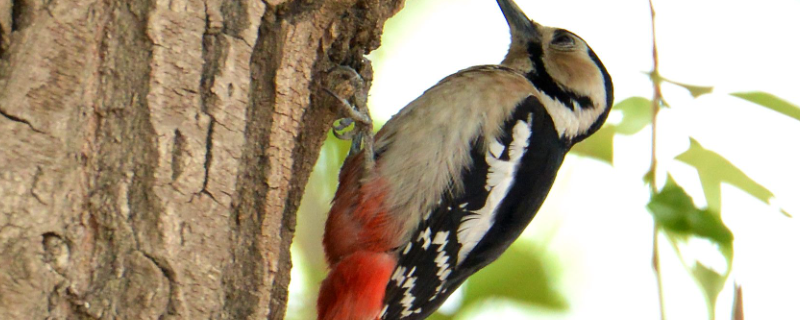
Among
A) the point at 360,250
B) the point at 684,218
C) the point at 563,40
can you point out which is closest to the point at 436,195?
the point at 360,250

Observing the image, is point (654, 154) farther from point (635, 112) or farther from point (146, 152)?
point (146, 152)

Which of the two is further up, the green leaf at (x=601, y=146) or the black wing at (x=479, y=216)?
the green leaf at (x=601, y=146)

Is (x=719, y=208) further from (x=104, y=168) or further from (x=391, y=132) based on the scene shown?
(x=104, y=168)

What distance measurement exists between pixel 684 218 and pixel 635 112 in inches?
19.3

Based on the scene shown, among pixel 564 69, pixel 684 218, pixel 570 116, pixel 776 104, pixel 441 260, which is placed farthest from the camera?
pixel 564 69

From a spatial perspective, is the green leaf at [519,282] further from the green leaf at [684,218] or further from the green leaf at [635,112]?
the green leaf at [684,218]

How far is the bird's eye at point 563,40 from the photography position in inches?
115

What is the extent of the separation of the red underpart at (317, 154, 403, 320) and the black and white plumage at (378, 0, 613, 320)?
0.05m

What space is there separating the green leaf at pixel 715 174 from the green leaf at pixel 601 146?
0.34 metres

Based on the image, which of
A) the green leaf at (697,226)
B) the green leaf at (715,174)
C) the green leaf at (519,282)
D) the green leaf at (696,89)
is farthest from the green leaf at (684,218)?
the green leaf at (519,282)

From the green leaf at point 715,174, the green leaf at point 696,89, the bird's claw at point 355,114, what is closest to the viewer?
the bird's claw at point 355,114

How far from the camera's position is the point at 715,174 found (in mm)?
2076

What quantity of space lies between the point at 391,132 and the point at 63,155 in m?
1.19

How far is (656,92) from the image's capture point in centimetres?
205
